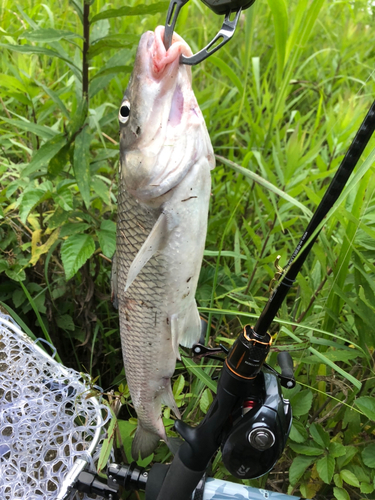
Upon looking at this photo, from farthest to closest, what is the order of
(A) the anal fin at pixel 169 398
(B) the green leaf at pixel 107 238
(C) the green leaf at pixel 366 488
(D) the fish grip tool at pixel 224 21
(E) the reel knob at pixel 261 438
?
1. (B) the green leaf at pixel 107 238
2. (A) the anal fin at pixel 169 398
3. (C) the green leaf at pixel 366 488
4. (E) the reel knob at pixel 261 438
5. (D) the fish grip tool at pixel 224 21

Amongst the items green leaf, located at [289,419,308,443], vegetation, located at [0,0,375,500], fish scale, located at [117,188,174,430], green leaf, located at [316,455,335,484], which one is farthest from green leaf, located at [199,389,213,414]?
green leaf, located at [316,455,335,484]

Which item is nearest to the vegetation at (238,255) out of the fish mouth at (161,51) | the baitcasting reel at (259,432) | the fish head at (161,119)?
the baitcasting reel at (259,432)

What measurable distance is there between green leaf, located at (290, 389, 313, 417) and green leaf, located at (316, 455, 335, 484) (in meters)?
0.15

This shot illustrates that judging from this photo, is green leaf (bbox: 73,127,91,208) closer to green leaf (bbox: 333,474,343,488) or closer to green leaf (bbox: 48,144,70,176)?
green leaf (bbox: 48,144,70,176)

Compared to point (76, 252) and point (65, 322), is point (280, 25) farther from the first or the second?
point (65, 322)

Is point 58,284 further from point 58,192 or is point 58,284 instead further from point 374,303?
point 374,303

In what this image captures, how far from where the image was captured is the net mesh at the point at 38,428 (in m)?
1.29

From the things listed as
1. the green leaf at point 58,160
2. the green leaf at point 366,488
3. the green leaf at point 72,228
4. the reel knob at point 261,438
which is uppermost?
the green leaf at point 58,160

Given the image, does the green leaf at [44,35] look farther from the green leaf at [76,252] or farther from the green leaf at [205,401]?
the green leaf at [205,401]

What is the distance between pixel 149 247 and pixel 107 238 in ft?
2.22

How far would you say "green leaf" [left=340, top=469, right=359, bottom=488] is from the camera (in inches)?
47.2

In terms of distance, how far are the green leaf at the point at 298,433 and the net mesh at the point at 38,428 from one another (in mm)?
644

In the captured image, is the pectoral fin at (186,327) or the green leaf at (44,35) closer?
the pectoral fin at (186,327)

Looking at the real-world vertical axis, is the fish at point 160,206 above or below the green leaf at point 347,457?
above
